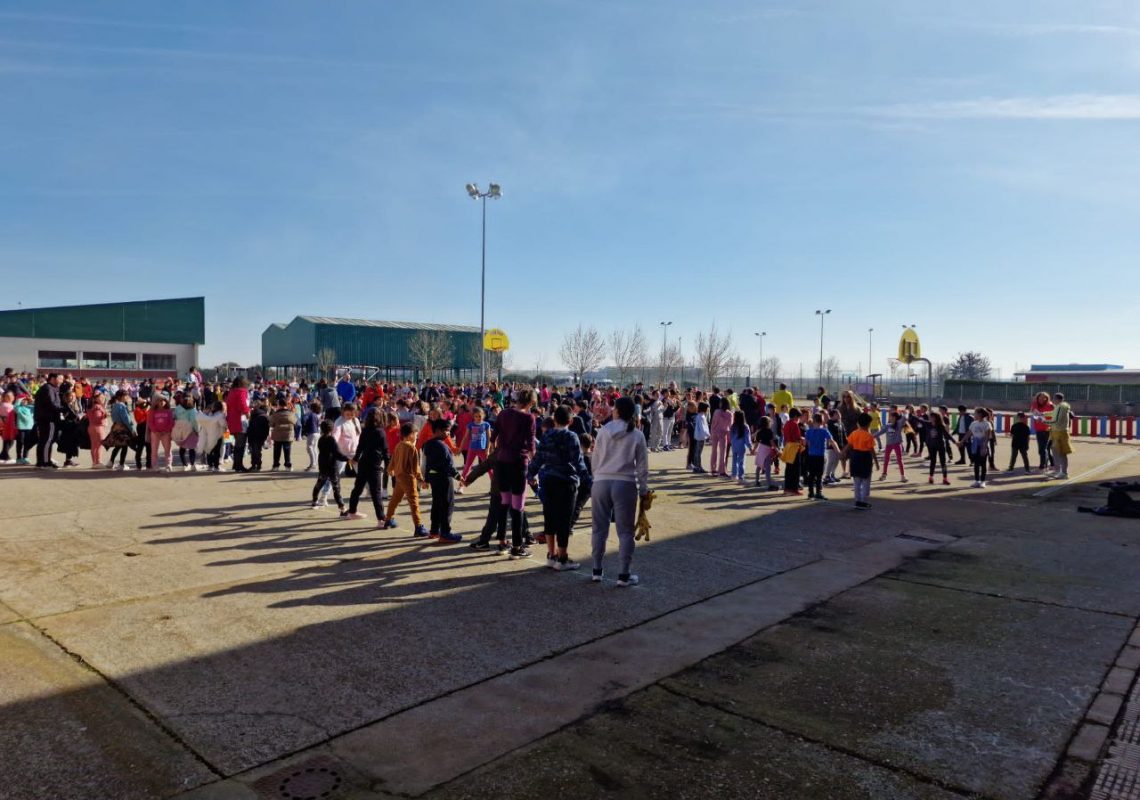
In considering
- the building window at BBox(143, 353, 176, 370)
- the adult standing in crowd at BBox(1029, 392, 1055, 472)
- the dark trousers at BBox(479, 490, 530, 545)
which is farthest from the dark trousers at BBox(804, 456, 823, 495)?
the building window at BBox(143, 353, 176, 370)

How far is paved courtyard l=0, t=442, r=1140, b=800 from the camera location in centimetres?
382

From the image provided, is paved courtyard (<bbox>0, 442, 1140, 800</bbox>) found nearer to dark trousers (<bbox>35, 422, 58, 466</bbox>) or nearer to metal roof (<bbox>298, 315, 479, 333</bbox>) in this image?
dark trousers (<bbox>35, 422, 58, 466</bbox>)

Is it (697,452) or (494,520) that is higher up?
(697,452)

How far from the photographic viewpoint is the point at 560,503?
765 centimetres

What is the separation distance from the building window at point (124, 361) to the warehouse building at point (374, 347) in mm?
13562

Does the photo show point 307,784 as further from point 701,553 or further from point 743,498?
point 743,498

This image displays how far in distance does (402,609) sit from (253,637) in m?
1.23

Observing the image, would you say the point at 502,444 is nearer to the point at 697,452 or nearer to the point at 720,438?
the point at 720,438

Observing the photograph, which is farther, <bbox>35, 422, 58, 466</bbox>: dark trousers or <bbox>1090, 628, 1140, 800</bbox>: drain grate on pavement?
<bbox>35, 422, 58, 466</bbox>: dark trousers

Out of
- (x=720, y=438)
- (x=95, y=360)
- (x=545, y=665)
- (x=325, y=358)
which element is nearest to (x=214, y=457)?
(x=720, y=438)

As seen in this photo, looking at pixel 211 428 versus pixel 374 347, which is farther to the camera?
pixel 374 347

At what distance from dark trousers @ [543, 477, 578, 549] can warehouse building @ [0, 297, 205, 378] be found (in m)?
63.4

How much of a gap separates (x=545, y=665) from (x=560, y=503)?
259cm

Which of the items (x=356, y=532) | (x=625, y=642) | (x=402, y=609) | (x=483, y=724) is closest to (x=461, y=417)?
(x=356, y=532)
